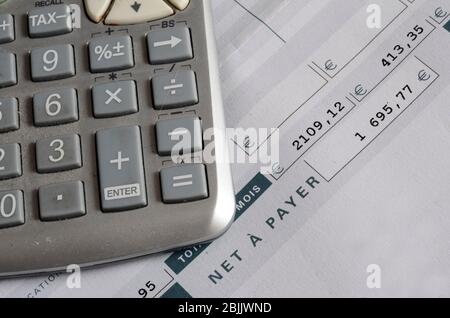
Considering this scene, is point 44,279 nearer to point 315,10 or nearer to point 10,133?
point 10,133

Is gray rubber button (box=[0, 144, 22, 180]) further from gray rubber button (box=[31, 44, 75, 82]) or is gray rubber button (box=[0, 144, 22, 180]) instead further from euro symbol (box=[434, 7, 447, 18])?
euro symbol (box=[434, 7, 447, 18])

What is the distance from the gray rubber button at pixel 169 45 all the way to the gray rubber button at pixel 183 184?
46mm

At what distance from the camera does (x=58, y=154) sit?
0.86 feet

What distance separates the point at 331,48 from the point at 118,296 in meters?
0.14

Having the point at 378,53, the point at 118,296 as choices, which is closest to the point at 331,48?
the point at 378,53

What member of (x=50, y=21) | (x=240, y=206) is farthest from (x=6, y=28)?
(x=240, y=206)

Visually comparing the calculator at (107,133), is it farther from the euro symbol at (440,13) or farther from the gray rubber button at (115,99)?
the euro symbol at (440,13)

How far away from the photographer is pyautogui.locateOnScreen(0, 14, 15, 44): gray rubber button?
28 cm

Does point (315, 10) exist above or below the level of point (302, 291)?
above

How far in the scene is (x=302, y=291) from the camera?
0.26 metres

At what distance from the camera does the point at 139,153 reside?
0.26 m

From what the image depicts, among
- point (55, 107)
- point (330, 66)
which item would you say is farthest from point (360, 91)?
point (55, 107)

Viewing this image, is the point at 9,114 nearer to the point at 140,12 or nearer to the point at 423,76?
the point at 140,12

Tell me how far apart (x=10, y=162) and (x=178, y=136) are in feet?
0.22
